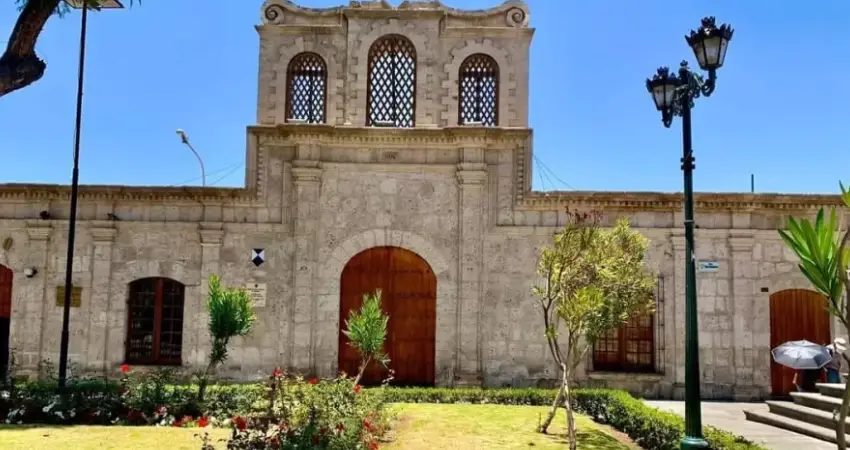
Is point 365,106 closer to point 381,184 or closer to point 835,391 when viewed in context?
point 381,184

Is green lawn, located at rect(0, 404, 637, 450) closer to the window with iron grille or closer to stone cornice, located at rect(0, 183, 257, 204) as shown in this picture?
the window with iron grille

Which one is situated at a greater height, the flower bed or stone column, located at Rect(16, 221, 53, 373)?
stone column, located at Rect(16, 221, 53, 373)

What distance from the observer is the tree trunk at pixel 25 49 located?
7.09 metres

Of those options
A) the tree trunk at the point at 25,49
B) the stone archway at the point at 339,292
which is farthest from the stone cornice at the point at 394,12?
the tree trunk at the point at 25,49

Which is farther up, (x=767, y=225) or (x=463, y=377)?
(x=767, y=225)

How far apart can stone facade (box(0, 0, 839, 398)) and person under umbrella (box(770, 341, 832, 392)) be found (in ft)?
5.92

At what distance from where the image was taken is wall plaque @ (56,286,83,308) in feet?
50.6

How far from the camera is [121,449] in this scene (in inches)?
350

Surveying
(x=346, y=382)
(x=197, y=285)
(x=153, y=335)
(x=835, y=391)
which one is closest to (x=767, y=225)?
(x=835, y=391)

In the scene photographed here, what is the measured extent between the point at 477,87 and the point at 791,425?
922cm

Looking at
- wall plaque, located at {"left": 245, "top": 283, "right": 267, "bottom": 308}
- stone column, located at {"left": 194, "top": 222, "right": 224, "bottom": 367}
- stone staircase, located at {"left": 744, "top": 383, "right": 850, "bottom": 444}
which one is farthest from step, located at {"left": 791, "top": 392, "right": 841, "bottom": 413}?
stone column, located at {"left": 194, "top": 222, "right": 224, "bottom": 367}

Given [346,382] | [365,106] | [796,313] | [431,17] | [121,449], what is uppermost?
[431,17]

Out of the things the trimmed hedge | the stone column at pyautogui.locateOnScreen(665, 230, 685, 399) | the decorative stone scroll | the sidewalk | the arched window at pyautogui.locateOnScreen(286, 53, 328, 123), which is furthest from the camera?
the arched window at pyautogui.locateOnScreen(286, 53, 328, 123)

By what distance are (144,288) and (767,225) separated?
13.6 m
